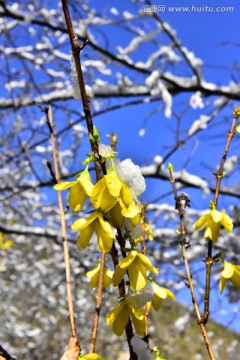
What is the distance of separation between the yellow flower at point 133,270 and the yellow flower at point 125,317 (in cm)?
5

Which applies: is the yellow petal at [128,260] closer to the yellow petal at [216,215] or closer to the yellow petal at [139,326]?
the yellow petal at [139,326]

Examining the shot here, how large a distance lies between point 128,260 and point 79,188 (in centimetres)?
17

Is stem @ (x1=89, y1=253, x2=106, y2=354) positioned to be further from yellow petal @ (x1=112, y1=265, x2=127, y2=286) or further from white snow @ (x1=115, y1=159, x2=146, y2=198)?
white snow @ (x1=115, y1=159, x2=146, y2=198)

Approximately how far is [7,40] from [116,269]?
341 cm

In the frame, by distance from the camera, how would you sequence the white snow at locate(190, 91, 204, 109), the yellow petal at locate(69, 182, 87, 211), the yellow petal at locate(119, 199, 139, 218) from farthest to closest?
1. the white snow at locate(190, 91, 204, 109)
2. the yellow petal at locate(69, 182, 87, 211)
3. the yellow petal at locate(119, 199, 139, 218)

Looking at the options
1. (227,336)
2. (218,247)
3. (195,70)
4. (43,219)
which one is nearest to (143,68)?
(195,70)

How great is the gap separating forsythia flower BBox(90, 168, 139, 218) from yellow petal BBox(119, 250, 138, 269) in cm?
9

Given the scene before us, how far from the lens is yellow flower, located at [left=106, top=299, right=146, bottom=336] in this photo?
0.70 meters

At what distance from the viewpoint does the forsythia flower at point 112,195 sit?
0.64 metres

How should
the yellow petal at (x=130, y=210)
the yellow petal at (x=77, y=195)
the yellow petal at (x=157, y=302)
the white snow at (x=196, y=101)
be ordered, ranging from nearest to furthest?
the yellow petal at (x=130, y=210) < the yellow petal at (x=77, y=195) < the yellow petal at (x=157, y=302) < the white snow at (x=196, y=101)

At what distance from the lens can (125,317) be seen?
71 centimetres

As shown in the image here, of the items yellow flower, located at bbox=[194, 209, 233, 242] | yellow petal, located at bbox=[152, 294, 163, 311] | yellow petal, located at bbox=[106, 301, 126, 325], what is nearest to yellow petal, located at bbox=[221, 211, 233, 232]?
yellow flower, located at bbox=[194, 209, 233, 242]

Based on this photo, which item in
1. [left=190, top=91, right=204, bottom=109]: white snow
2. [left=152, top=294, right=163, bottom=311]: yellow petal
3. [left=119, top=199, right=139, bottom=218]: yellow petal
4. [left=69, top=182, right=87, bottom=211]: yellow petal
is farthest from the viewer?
[left=190, top=91, right=204, bottom=109]: white snow

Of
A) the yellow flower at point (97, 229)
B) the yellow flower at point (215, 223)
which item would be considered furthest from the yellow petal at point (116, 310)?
the yellow flower at point (215, 223)
